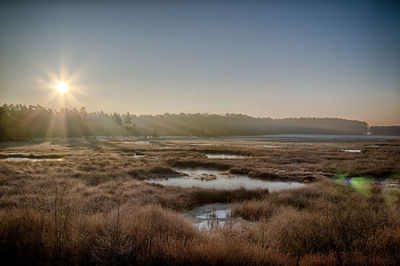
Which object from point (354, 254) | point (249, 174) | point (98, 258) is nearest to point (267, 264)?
point (354, 254)

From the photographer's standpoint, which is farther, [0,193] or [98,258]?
[0,193]

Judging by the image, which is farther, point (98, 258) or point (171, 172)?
point (171, 172)

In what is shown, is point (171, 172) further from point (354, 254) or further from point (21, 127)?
point (21, 127)

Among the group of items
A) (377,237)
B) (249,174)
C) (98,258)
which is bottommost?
(249,174)

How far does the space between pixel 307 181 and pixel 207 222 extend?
14.1 metres

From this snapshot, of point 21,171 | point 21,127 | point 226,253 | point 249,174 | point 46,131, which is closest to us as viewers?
point 226,253

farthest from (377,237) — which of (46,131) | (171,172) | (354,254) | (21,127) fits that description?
(46,131)

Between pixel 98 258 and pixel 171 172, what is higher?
pixel 98 258

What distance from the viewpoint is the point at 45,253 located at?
4.84 m

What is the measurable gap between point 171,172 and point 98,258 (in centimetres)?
2013

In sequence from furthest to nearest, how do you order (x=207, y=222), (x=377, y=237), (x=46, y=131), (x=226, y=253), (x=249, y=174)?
(x=46, y=131) → (x=249, y=174) → (x=207, y=222) → (x=377, y=237) → (x=226, y=253)

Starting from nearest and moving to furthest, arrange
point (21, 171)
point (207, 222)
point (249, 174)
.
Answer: point (207, 222)
point (21, 171)
point (249, 174)

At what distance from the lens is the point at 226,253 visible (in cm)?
473

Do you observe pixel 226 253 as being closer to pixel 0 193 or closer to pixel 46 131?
pixel 0 193
